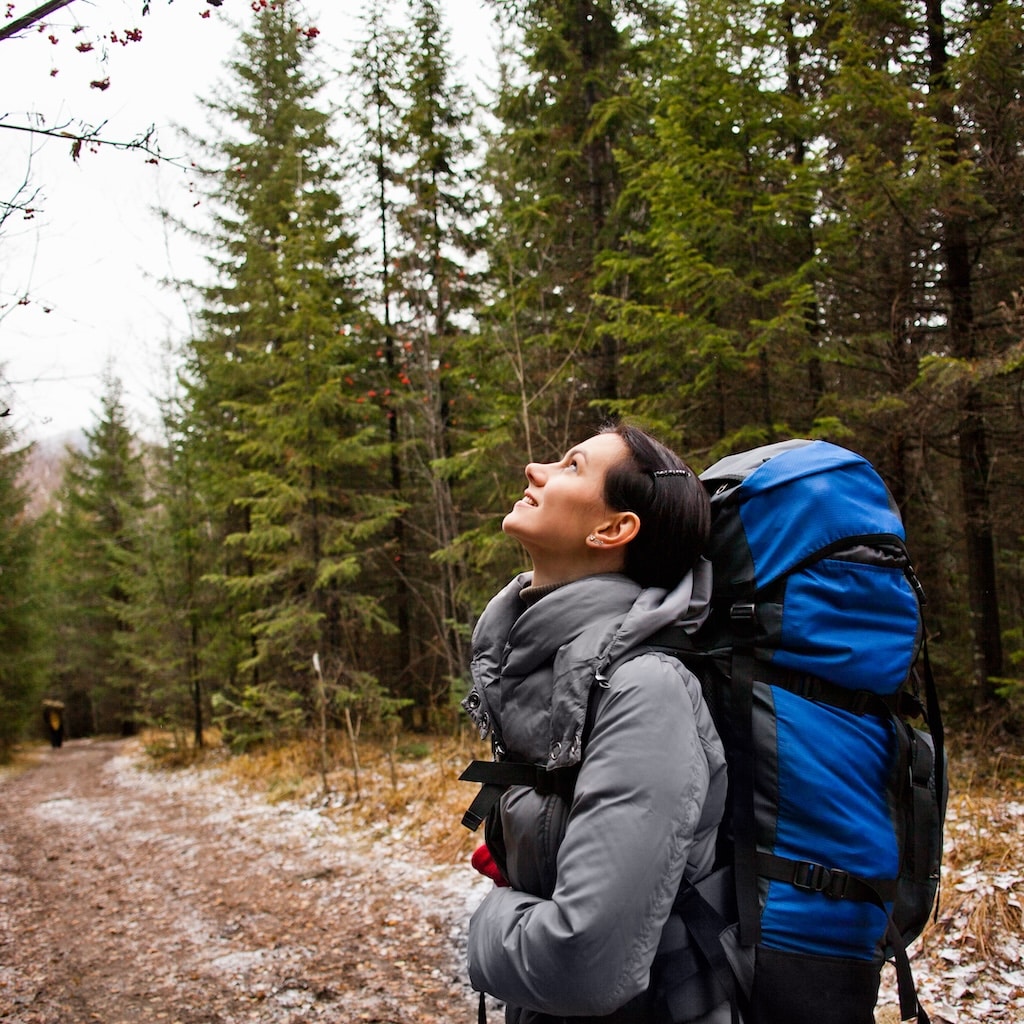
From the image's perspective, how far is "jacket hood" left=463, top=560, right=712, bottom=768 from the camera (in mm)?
1552

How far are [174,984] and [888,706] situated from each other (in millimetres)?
5404

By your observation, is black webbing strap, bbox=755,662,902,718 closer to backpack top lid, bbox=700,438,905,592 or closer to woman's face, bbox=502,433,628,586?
backpack top lid, bbox=700,438,905,592

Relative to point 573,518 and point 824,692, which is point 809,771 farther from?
point 573,518

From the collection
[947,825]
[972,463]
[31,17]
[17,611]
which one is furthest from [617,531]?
[17,611]

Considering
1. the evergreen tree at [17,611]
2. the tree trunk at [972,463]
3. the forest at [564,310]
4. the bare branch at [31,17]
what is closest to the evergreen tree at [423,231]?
the forest at [564,310]

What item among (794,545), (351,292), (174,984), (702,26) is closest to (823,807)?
(794,545)

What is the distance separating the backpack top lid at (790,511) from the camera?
1.57 meters

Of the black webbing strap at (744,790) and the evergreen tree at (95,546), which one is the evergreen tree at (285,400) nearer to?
the black webbing strap at (744,790)

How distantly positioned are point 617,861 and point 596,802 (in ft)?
0.34

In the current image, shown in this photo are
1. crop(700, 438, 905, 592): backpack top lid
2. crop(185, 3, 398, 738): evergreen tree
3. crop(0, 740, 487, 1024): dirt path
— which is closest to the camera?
crop(700, 438, 905, 592): backpack top lid

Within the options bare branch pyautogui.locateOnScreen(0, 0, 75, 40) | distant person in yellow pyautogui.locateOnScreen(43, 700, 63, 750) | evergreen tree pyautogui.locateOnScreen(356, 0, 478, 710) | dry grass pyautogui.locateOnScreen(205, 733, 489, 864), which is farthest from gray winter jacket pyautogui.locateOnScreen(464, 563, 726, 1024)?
distant person in yellow pyautogui.locateOnScreen(43, 700, 63, 750)

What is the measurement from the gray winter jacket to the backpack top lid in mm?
99

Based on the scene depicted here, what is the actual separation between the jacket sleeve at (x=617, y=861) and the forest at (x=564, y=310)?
12.4ft

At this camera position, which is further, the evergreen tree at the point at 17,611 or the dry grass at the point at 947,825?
the evergreen tree at the point at 17,611
